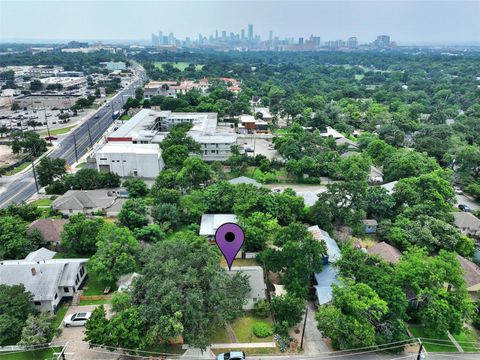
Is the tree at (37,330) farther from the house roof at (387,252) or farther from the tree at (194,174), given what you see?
the house roof at (387,252)

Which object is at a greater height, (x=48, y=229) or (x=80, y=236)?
(x=80, y=236)

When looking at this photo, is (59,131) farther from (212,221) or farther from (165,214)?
(212,221)

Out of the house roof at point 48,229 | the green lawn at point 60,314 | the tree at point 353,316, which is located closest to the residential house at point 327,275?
the tree at point 353,316

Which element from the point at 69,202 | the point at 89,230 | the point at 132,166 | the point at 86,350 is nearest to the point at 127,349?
the point at 86,350

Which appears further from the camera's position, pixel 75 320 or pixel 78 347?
pixel 75 320

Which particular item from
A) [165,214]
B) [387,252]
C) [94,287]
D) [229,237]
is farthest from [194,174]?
[387,252]

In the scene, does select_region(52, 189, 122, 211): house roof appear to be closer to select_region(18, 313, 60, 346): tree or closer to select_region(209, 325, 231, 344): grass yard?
select_region(18, 313, 60, 346): tree

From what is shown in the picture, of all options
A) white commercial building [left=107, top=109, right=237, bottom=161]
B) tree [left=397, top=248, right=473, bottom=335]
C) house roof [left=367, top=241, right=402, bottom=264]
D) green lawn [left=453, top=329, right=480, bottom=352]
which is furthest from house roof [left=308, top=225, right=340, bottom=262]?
white commercial building [left=107, top=109, right=237, bottom=161]
